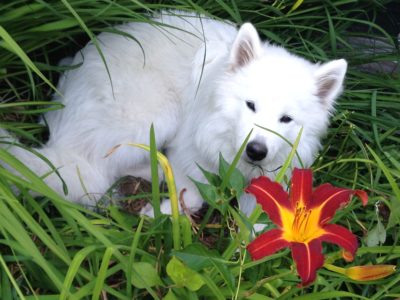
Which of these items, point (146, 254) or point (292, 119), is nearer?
point (146, 254)

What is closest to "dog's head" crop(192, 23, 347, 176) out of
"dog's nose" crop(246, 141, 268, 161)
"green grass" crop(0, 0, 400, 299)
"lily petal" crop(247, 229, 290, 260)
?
"dog's nose" crop(246, 141, 268, 161)

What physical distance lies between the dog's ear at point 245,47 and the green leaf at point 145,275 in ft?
3.00

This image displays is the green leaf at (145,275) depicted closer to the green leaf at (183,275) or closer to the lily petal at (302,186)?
the green leaf at (183,275)

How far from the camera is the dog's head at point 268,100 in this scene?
203 centimetres

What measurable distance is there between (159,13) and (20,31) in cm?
61

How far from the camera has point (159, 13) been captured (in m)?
2.49

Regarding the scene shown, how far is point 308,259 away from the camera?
3.35 feet

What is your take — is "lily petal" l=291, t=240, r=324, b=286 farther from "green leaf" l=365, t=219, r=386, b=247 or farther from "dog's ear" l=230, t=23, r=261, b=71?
"dog's ear" l=230, t=23, r=261, b=71

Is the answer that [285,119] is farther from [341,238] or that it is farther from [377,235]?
[341,238]

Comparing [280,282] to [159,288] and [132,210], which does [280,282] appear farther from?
[132,210]

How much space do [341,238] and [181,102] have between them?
1.50 m

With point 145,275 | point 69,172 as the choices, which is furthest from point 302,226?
point 69,172

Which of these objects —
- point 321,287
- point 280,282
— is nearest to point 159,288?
point 280,282

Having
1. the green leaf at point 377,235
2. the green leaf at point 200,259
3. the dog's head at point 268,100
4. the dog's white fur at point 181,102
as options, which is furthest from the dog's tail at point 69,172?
the green leaf at point 377,235
